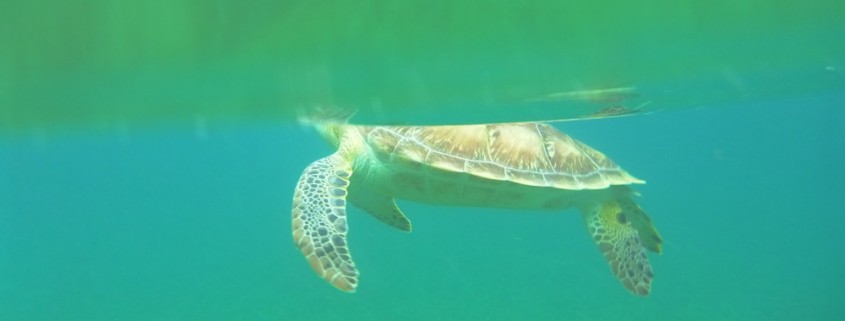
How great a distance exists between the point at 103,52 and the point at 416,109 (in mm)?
2672

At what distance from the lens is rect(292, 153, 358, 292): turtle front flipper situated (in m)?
4.41

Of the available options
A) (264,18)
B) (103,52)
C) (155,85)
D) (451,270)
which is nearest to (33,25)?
(103,52)

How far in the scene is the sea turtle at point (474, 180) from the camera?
17.0ft

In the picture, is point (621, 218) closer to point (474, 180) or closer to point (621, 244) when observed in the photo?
point (621, 244)

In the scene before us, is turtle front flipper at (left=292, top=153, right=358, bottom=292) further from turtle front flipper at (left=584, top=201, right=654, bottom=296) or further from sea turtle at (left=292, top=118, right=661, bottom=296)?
turtle front flipper at (left=584, top=201, right=654, bottom=296)

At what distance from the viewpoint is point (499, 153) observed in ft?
18.4

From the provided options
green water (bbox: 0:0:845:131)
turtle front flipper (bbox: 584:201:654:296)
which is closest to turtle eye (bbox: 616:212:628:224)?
turtle front flipper (bbox: 584:201:654:296)

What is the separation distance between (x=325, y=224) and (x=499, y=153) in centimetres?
179

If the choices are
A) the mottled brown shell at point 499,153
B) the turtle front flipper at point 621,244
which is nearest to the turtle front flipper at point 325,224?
the mottled brown shell at point 499,153

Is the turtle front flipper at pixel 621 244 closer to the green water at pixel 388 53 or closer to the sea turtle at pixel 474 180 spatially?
the sea turtle at pixel 474 180

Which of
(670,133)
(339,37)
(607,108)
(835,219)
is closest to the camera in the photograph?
(339,37)

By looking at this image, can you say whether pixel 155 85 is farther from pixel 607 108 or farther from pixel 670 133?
pixel 670 133

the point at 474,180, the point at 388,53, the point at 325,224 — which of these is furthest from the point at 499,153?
the point at 388,53

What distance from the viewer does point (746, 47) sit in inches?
151
